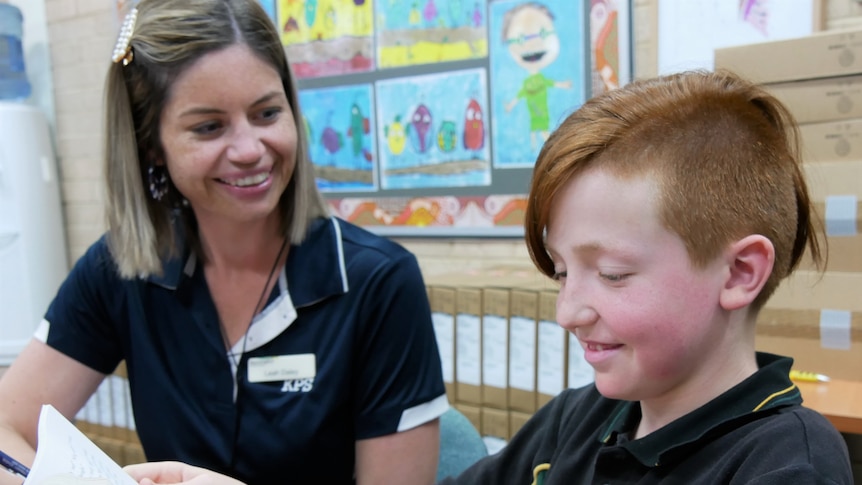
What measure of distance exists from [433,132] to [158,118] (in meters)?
1.39

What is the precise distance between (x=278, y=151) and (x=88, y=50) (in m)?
2.57

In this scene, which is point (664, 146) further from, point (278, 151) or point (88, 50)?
point (88, 50)

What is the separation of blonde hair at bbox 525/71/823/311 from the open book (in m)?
0.56

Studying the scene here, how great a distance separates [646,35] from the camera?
2.20 m

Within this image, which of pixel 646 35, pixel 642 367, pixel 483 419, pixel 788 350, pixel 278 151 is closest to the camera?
pixel 642 367

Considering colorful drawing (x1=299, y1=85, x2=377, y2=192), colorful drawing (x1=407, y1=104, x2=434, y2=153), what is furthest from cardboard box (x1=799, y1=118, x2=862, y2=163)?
colorful drawing (x1=299, y1=85, x2=377, y2=192)

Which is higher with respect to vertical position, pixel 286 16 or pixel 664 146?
pixel 286 16

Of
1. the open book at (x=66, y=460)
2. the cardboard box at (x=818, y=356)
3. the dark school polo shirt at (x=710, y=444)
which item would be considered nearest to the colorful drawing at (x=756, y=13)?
the cardboard box at (x=818, y=356)

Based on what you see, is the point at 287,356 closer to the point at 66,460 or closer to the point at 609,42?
the point at 66,460

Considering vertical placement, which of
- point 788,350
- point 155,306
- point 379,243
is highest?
point 379,243

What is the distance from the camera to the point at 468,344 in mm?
2025

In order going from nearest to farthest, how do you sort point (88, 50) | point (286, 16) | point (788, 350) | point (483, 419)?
point (788, 350), point (483, 419), point (286, 16), point (88, 50)

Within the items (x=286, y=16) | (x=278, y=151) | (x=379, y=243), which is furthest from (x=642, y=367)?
(x=286, y=16)

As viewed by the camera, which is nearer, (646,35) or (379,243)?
(379,243)
